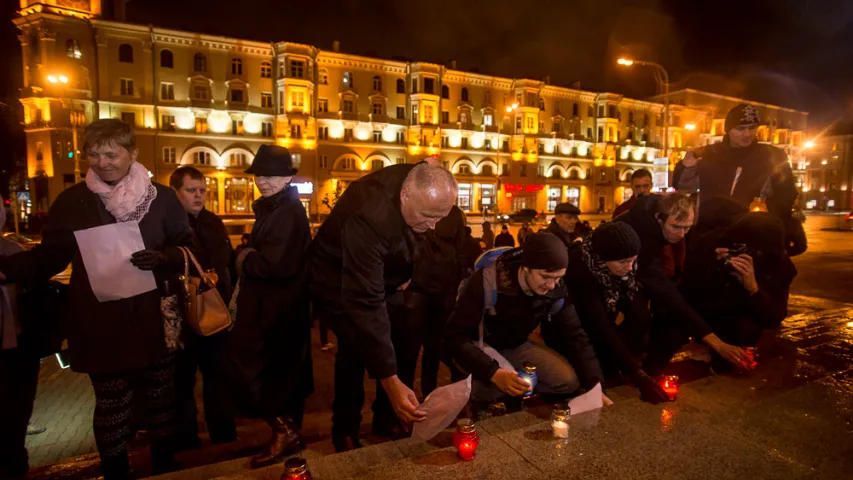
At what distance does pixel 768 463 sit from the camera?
285 centimetres

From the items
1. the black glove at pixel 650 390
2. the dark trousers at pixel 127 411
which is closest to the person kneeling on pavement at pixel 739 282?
the black glove at pixel 650 390

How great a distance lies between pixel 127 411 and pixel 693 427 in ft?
11.6

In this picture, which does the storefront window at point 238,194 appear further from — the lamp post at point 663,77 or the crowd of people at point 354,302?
the crowd of people at point 354,302

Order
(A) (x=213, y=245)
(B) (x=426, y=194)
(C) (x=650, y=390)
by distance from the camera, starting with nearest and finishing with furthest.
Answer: (B) (x=426, y=194) < (C) (x=650, y=390) < (A) (x=213, y=245)

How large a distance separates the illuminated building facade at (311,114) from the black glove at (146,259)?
22.7m

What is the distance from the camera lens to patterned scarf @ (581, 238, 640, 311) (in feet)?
13.0

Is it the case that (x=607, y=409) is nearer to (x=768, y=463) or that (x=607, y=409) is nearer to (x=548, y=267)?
(x=768, y=463)

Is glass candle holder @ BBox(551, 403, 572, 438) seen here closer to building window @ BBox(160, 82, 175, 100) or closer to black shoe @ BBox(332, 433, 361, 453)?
black shoe @ BBox(332, 433, 361, 453)

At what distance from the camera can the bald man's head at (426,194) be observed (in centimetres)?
262

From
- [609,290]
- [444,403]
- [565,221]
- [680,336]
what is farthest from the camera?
[565,221]

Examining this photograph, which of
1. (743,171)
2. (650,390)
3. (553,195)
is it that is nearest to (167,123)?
(553,195)

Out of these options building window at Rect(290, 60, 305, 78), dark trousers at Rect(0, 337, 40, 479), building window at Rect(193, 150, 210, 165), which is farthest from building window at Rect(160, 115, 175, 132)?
dark trousers at Rect(0, 337, 40, 479)

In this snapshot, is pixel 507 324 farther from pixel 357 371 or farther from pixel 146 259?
pixel 146 259

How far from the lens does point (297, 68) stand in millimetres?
46969
